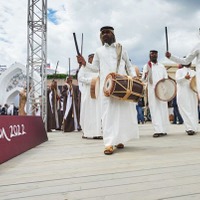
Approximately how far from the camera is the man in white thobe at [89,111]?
5.30 meters

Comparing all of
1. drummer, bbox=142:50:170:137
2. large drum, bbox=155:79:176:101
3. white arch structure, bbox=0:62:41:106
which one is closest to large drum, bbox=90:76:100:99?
drummer, bbox=142:50:170:137

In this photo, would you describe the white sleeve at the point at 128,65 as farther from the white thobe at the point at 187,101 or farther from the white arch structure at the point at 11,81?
the white arch structure at the point at 11,81

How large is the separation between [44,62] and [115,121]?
5.13 meters

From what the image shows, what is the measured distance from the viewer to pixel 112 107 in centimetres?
343

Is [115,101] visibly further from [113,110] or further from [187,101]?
[187,101]

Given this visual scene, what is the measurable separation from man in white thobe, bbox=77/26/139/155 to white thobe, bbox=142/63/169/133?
69.6 inches

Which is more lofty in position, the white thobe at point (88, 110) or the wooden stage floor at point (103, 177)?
the white thobe at point (88, 110)

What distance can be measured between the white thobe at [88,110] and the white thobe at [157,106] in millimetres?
1111

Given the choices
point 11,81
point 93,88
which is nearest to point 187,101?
point 93,88

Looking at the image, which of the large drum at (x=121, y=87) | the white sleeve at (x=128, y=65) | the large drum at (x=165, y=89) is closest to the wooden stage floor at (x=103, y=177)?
the large drum at (x=121, y=87)

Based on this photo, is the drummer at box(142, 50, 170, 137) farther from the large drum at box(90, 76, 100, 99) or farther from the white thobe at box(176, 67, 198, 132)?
the large drum at box(90, 76, 100, 99)

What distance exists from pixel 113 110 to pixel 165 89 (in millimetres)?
2130

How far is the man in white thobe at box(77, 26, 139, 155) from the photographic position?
338 centimetres

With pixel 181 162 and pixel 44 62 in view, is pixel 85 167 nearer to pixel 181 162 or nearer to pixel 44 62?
pixel 181 162
